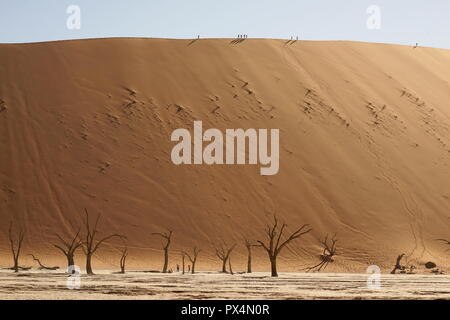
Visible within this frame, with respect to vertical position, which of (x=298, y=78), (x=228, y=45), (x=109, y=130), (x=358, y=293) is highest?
(x=228, y=45)

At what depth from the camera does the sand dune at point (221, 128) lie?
41375mm

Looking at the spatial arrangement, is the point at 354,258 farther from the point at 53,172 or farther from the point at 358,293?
the point at 358,293

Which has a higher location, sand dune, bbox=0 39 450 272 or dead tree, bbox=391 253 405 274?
sand dune, bbox=0 39 450 272

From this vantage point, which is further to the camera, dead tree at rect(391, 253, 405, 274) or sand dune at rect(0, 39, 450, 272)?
sand dune at rect(0, 39, 450, 272)

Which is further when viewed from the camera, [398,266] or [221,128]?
[221,128]

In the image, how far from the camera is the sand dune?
41375 mm

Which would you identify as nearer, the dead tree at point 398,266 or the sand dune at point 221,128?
the dead tree at point 398,266

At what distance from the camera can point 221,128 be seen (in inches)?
1896

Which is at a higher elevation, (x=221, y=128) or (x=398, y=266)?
(x=221, y=128)

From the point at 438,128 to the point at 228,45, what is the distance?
57.3 feet

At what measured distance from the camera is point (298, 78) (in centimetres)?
5491

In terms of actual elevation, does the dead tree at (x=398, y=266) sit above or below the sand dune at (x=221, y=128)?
below
